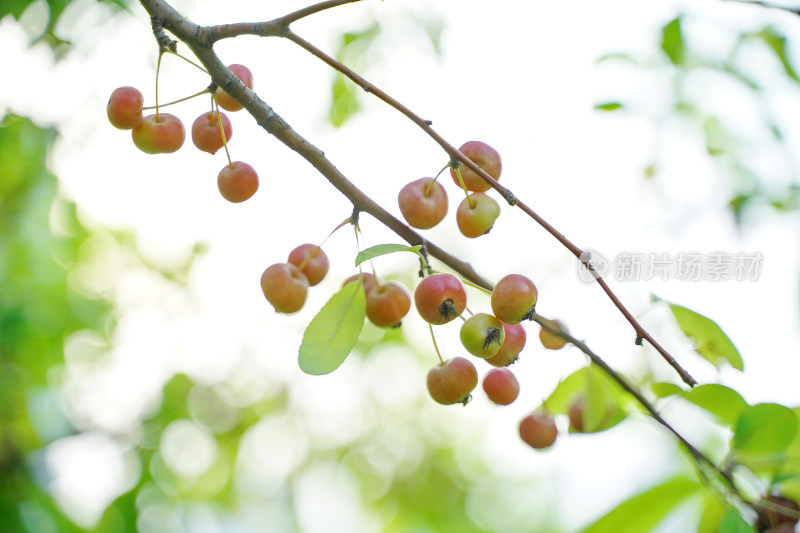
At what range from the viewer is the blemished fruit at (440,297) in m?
1.06

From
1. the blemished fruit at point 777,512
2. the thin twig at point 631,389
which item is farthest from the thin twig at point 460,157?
the blemished fruit at point 777,512

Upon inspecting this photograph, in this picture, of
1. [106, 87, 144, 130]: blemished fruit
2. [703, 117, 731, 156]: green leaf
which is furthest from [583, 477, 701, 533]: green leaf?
[703, 117, 731, 156]: green leaf

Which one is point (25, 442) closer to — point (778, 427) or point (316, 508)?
point (316, 508)

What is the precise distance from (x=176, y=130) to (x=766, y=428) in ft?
4.59

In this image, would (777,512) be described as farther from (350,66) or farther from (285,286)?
(350,66)

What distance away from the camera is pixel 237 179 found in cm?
125

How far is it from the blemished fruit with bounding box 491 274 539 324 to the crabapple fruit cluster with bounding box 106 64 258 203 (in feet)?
1.91

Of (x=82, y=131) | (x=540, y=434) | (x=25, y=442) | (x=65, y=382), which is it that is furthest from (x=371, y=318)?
(x=65, y=382)

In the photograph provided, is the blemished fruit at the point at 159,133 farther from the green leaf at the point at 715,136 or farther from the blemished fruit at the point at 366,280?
the green leaf at the point at 715,136

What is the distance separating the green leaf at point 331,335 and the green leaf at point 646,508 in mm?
898

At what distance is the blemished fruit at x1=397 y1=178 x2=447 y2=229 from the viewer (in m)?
1.12

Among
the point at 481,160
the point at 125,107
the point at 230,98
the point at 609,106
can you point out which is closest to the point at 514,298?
the point at 481,160

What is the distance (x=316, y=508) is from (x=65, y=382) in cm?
260

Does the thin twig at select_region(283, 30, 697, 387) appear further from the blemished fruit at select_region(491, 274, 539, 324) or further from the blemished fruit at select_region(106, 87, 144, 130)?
the blemished fruit at select_region(106, 87, 144, 130)
